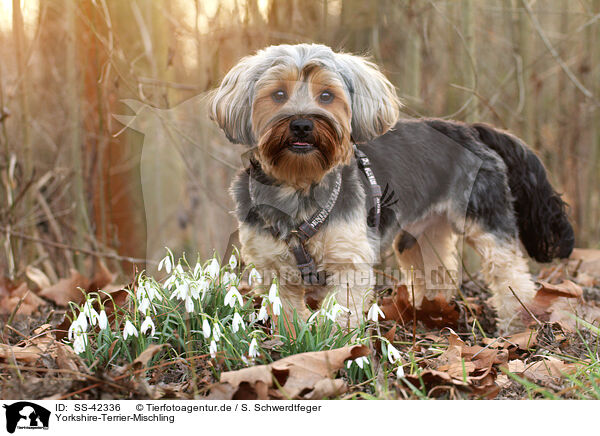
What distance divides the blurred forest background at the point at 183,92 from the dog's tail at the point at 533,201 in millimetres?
446

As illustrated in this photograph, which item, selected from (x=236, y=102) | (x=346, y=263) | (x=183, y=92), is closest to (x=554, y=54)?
(x=346, y=263)

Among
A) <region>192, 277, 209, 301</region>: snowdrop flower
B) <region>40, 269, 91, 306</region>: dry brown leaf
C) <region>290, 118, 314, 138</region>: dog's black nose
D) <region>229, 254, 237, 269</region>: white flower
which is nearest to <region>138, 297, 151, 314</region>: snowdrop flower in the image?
<region>192, 277, 209, 301</region>: snowdrop flower

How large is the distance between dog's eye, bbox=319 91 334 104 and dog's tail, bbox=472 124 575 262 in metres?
1.68

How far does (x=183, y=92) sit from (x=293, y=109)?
60 cm

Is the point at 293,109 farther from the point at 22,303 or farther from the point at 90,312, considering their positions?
the point at 22,303

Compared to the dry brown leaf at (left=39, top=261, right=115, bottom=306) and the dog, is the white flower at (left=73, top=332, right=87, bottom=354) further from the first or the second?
the dry brown leaf at (left=39, top=261, right=115, bottom=306)

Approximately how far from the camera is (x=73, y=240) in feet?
17.7

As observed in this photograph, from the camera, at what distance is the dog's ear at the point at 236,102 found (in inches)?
108

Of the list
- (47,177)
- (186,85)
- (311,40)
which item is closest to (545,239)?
(311,40)

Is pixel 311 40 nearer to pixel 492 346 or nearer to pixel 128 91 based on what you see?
pixel 128 91

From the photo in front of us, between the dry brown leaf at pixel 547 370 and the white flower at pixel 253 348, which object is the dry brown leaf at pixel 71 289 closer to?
Result: the white flower at pixel 253 348
